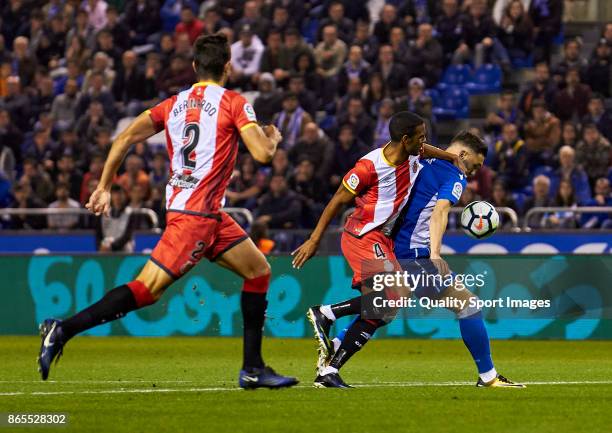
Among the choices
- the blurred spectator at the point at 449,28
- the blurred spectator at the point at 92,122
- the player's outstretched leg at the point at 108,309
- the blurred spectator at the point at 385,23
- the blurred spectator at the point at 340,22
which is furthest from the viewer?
the blurred spectator at the point at 92,122

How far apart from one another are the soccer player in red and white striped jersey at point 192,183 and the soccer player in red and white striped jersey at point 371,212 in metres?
1.06

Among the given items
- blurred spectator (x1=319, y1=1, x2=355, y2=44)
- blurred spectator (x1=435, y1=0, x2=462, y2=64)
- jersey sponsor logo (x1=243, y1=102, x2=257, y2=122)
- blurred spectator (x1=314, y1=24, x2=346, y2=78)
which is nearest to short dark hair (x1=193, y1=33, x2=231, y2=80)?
jersey sponsor logo (x1=243, y1=102, x2=257, y2=122)

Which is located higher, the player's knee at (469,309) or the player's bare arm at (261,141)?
the player's bare arm at (261,141)

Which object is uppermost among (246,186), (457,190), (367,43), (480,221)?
(457,190)

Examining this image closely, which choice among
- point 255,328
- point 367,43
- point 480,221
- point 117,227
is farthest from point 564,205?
point 255,328

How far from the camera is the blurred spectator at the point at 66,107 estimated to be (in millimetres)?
24844

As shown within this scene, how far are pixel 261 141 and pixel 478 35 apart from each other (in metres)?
14.5

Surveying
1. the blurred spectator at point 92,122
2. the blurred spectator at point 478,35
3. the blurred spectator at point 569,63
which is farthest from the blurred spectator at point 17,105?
the blurred spectator at point 569,63

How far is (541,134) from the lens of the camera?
69.0ft

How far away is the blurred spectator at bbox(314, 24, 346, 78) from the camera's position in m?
23.2

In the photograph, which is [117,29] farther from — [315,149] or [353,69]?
[315,149]

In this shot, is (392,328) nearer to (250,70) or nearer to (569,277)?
(569,277)

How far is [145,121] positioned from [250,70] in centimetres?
1492

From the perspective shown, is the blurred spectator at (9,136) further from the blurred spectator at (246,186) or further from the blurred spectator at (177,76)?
the blurred spectator at (246,186)
